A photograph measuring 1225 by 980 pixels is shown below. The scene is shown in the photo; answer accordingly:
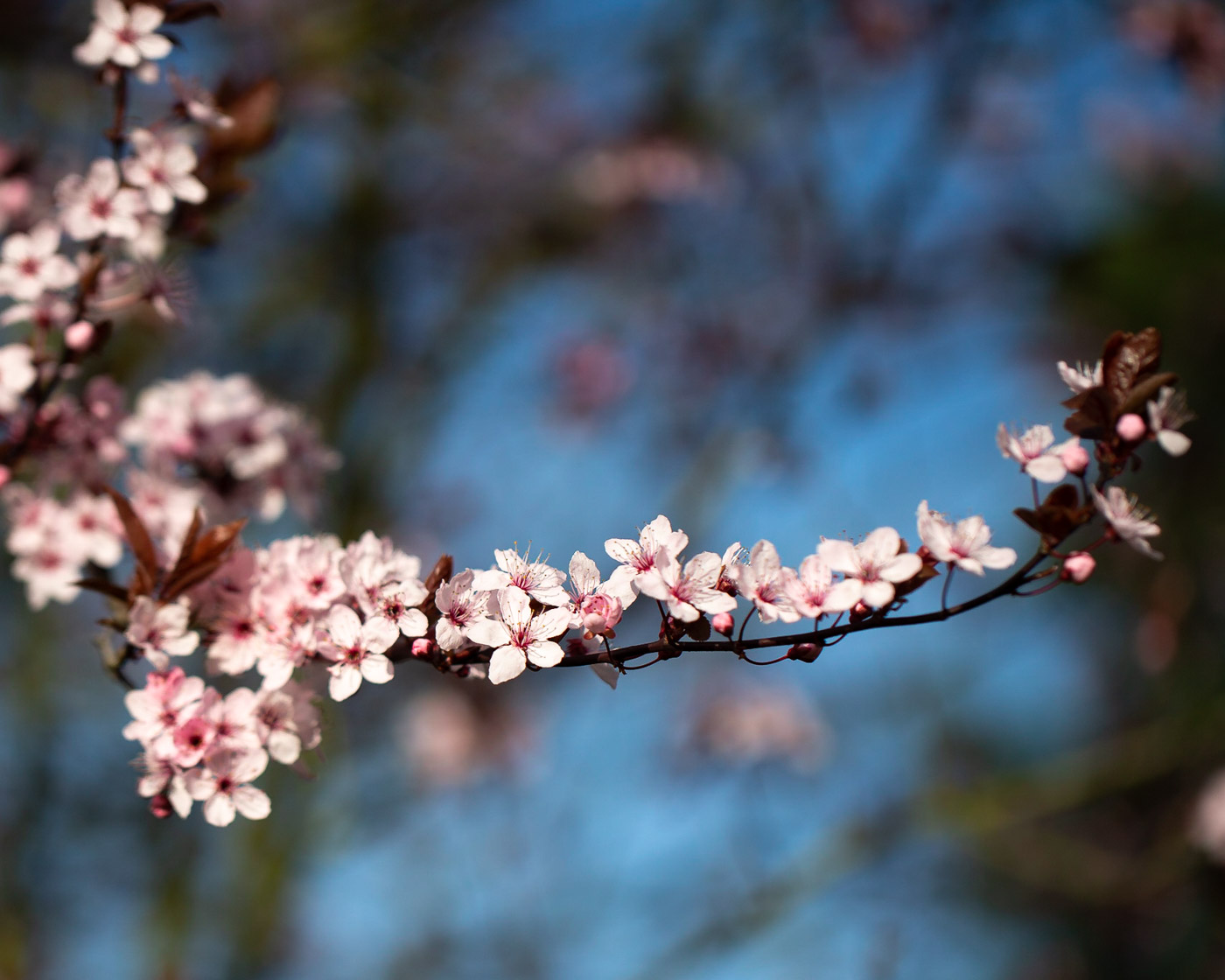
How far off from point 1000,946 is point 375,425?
6.45 metres

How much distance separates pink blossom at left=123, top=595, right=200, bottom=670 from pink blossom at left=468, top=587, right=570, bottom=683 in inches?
16.3

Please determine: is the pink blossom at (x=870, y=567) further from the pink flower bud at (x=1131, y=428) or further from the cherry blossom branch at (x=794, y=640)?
the pink flower bud at (x=1131, y=428)

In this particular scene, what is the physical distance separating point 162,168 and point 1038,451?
1296 mm

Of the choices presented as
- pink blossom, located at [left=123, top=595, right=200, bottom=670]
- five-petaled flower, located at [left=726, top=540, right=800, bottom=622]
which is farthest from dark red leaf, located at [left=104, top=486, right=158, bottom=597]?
five-petaled flower, located at [left=726, top=540, right=800, bottom=622]

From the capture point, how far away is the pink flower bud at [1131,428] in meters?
1.08

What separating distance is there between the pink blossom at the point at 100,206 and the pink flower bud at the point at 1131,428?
4.41ft

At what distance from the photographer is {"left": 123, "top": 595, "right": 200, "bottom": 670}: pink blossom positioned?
1.20 metres

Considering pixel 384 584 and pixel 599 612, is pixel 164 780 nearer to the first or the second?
pixel 384 584

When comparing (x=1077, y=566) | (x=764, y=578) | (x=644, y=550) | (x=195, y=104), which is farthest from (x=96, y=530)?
(x=1077, y=566)

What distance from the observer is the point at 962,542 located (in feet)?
3.55

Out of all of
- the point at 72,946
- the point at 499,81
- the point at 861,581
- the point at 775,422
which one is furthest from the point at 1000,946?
the point at 861,581

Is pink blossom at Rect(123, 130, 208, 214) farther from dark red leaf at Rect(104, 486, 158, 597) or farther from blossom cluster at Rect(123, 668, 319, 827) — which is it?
blossom cluster at Rect(123, 668, 319, 827)

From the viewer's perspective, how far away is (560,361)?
4578 millimetres

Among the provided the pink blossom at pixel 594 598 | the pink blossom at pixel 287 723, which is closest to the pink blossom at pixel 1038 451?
the pink blossom at pixel 594 598
